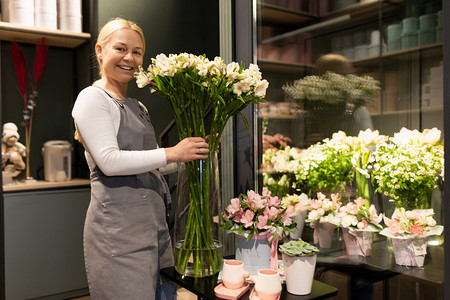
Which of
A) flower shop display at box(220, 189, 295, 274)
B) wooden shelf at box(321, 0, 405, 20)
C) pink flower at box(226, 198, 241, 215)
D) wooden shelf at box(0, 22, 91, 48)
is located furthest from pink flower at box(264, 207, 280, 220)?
wooden shelf at box(0, 22, 91, 48)

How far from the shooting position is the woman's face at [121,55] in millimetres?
1701

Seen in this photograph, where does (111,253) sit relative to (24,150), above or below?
below

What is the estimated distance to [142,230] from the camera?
164 cm

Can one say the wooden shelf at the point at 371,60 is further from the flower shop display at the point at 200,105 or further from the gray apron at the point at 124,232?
the gray apron at the point at 124,232

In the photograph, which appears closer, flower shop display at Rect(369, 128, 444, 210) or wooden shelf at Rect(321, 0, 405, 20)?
flower shop display at Rect(369, 128, 444, 210)

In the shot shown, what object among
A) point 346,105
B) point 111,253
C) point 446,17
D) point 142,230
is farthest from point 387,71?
point 111,253

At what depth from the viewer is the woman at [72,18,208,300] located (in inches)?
60.8

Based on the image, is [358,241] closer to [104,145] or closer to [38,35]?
[104,145]

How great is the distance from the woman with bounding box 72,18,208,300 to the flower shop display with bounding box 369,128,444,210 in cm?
71

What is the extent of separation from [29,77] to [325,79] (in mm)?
2435

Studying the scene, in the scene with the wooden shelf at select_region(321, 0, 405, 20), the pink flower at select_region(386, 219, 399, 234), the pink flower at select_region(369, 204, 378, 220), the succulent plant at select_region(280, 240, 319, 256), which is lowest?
the succulent plant at select_region(280, 240, 319, 256)

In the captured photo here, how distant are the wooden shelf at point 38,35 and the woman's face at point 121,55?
1.45 m

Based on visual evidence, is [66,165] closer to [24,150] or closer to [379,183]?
[24,150]

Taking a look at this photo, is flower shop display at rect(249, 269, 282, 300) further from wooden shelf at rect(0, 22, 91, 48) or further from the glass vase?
wooden shelf at rect(0, 22, 91, 48)
